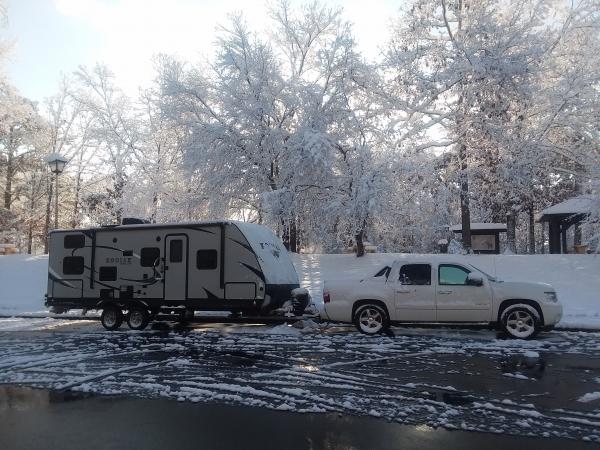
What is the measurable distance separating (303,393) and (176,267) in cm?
769

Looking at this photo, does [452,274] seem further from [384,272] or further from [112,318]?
[112,318]

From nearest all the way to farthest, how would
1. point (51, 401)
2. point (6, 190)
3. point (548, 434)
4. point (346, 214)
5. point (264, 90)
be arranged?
point (548, 434) < point (51, 401) < point (346, 214) < point (264, 90) < point (6, 190)

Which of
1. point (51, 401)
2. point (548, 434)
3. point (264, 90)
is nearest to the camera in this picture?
point (548, 434)

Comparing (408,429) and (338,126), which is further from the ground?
(338,126)

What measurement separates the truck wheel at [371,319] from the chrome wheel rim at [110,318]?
20.8 feet

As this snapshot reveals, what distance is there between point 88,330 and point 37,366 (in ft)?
17.1

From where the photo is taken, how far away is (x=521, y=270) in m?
20.8

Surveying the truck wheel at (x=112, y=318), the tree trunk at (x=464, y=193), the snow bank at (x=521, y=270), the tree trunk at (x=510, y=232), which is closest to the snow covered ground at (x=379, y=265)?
the snow bank at (x=521, y=270)

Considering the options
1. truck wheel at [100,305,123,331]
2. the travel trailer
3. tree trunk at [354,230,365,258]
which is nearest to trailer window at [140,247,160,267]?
the travel trailer

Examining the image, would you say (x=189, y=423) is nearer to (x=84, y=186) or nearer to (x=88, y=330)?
(x=88, y=330)

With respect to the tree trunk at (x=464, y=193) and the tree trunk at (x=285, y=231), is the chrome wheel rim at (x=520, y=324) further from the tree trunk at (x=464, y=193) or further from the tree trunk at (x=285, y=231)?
the tree trunk at (x=464, y=193)

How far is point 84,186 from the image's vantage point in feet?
124

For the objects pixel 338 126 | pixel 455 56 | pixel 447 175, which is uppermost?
pixel 455 56

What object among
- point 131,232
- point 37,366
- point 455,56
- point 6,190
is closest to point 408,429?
point 37,366
